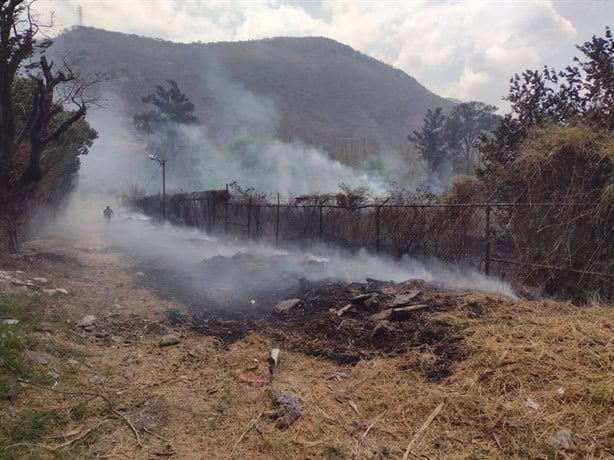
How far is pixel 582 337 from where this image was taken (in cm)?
414

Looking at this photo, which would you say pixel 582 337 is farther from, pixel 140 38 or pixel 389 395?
pixel 140 38

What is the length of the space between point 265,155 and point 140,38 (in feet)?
347

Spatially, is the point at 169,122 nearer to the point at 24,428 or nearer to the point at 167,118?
the point at 167,118

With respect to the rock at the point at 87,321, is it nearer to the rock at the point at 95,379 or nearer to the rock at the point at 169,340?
the rock at the point at 169,340

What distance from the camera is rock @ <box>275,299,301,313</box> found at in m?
7.60

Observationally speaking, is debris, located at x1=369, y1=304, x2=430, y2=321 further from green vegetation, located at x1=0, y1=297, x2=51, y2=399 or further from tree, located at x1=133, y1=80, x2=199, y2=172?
tree, located at x1=133, y1=80, x2=199, y2=172

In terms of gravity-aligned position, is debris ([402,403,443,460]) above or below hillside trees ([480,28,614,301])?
below

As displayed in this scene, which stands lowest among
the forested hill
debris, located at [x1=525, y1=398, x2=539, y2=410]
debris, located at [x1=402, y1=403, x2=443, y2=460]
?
debris, located at [x1=402, y1=403, x2=443, y2=460]

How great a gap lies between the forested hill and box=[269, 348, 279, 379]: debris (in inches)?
2784

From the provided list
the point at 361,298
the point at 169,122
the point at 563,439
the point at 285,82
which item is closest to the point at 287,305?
the point at 361,298

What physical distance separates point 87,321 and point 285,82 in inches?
4594

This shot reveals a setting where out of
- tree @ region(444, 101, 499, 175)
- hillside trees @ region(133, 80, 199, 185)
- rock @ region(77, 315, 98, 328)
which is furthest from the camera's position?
hillside trees @ region(133, 80, 199, 185)

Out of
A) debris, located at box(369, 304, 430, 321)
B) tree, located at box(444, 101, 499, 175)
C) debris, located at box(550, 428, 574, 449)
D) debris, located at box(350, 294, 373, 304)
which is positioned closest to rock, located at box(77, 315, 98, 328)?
debris, located at box(350, 294, 373, 304)

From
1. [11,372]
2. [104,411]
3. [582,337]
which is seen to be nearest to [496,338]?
[582,337]
